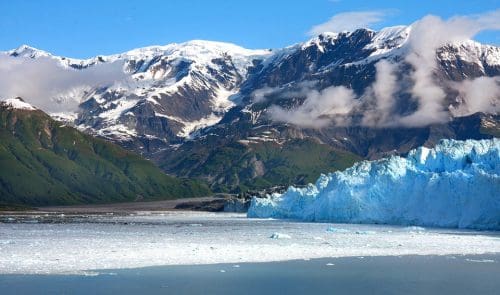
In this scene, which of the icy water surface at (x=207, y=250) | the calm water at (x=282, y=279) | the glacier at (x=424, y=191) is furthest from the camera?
the glacier at (x=424, y=191)

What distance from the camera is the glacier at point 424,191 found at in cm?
8969

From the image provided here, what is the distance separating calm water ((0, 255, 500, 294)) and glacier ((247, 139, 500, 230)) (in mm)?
43363

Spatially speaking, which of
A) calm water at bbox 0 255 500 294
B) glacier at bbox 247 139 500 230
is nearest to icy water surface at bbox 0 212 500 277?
calm water at bbox 0 255 500 294

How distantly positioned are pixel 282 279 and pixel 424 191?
6261 cm

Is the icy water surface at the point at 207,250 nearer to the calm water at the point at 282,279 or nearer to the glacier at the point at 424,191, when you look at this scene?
the calm water at the point at 282,279

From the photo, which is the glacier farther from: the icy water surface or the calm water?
the calm water

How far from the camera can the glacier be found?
89688mm

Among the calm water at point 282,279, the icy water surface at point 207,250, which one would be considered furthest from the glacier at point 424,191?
the calm water at point 282,279

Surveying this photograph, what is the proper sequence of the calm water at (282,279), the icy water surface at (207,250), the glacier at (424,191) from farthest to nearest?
1. the glacier at (424,191)
2. the icy water surface at (207,250)
3. the calm water at (282,279)

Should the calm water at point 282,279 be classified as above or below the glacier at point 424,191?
below

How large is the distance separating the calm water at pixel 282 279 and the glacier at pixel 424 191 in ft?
142

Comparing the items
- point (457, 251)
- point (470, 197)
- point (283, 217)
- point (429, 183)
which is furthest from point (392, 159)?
point (457, 251)

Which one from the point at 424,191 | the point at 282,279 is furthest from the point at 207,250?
the point at 424,191

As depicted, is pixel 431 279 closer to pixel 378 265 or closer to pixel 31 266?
pixel 378 265
